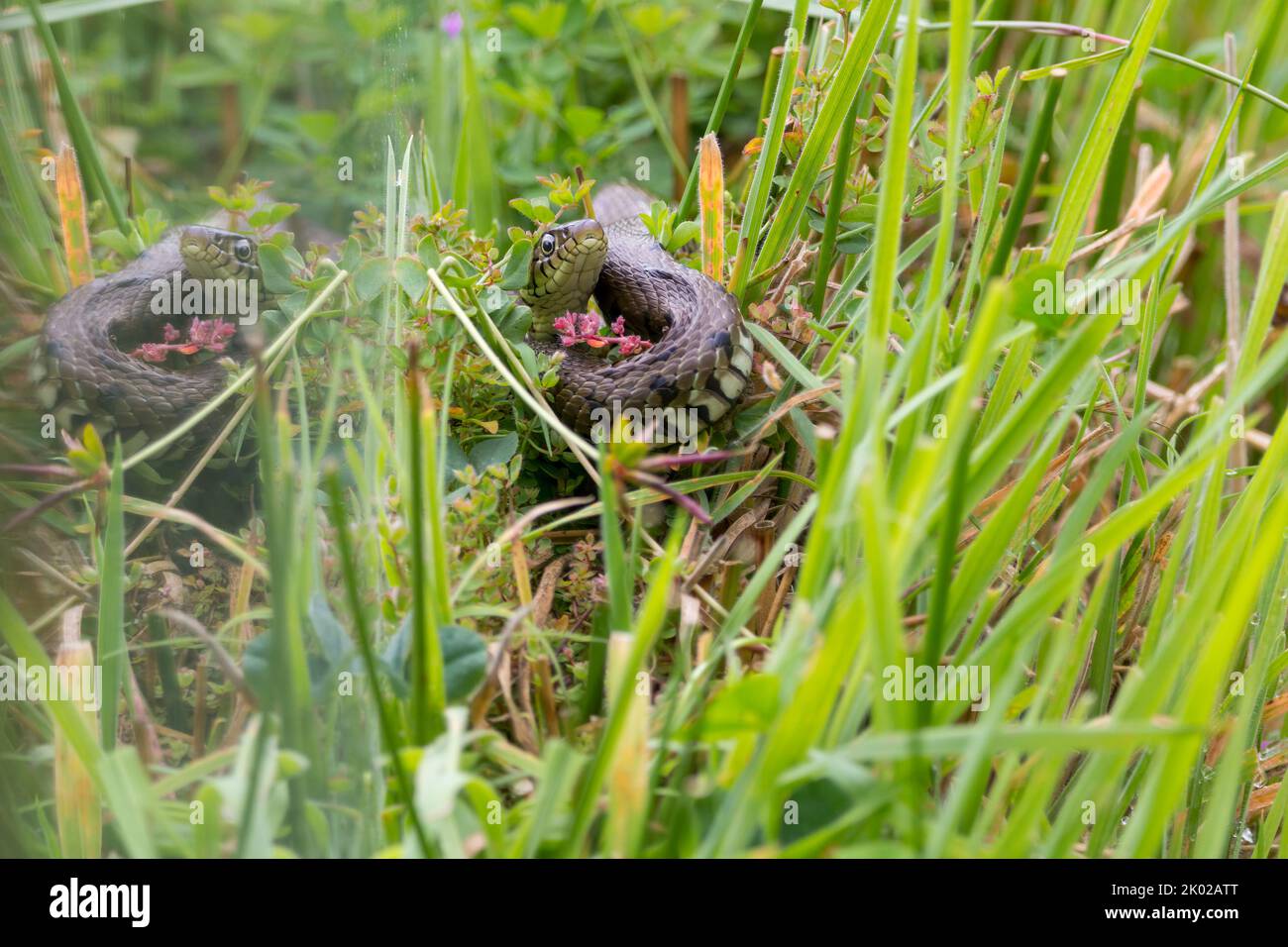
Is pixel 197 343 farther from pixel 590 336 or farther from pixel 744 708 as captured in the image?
pixel 744 708

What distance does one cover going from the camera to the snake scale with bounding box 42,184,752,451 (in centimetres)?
156

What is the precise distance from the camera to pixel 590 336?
1782mm

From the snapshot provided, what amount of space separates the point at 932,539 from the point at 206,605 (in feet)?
2.81

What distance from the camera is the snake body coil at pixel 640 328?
1640 millimetres

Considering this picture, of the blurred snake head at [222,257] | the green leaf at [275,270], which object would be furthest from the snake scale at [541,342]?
the green leaf at [275,270]

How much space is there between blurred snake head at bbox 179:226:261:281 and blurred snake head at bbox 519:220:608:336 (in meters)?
0.46

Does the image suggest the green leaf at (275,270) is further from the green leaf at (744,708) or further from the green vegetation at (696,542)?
the green leaf at (744,708)

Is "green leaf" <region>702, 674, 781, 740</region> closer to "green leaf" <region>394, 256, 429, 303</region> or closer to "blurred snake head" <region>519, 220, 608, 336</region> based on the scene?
"green leaf" <region>394, 256, 429, 303</region>

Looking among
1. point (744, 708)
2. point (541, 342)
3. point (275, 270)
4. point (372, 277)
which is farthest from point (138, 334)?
point (744, 708)

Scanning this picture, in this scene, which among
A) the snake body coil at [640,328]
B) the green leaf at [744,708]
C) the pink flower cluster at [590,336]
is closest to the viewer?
the green leaf at [744,708]

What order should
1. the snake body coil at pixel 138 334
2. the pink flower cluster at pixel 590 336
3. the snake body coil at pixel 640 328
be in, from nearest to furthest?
the snake body coil at pixel 138 334
the snake body coil at pixel 640 328
the pink flower cluster at pixel 590 336

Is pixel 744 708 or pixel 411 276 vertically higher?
pixel 411 276

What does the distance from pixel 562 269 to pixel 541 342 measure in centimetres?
15

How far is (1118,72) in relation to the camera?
1.43 m
